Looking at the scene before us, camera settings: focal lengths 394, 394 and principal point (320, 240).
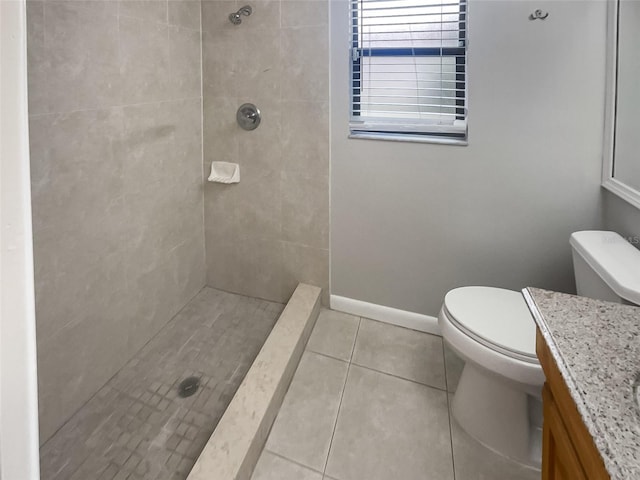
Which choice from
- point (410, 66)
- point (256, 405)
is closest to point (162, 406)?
point (256, 405)

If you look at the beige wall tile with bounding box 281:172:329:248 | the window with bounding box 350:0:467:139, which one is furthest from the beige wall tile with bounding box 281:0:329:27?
the beige wall tile with bounding box 281:172:329:248

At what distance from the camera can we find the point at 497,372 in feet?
4.29

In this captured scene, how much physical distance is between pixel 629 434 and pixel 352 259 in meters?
1.70

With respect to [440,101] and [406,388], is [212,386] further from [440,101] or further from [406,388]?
[440,101]

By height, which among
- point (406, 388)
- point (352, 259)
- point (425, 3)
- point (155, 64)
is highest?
point (425, 3)

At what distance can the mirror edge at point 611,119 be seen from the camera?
151 cm

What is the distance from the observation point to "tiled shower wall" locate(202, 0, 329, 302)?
79.8 inches

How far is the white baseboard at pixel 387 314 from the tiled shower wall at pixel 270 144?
148 mm

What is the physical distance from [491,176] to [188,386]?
1.66m

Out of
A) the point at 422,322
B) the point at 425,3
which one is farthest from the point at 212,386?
the point at 425,3

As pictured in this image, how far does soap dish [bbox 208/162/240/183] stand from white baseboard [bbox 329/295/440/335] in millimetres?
901

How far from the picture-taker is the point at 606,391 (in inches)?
24.5

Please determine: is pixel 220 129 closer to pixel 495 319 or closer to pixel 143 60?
pixel 143 60

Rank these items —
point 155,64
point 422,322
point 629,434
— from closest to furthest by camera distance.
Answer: point 629,434 → point 155,64 → point 422,322
